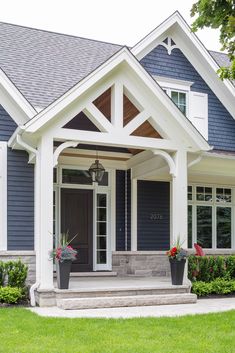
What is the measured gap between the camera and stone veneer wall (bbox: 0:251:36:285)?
34.1ft

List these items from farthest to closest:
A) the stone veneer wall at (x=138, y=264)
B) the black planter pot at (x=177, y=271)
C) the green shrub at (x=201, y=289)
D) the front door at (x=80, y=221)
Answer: the stone veneer wall at (x=138, y=264), the front door at (x=80, y=221), the green shrub at (x=201, y=289), the black planter pot at (x=177, y=271)

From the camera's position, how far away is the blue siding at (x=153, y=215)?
1294cm

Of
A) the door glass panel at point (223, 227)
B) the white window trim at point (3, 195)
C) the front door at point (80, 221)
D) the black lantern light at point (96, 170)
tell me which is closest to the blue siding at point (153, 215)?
the front door at point (80, 221)

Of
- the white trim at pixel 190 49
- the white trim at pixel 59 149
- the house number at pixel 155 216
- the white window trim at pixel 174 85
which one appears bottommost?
the house number at pixel 155 216

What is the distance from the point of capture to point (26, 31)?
46.9ft

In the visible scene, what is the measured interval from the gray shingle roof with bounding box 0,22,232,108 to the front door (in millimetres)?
2587

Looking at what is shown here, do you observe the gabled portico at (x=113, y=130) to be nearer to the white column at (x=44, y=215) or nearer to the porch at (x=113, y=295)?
the white column at (x=44, y=215)

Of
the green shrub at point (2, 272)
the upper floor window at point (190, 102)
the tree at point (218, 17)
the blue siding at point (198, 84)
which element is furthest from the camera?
the upper floor window at point (190, 102)

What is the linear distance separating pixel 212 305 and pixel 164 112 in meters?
3.98

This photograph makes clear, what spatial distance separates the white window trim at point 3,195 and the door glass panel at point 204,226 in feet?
19.0

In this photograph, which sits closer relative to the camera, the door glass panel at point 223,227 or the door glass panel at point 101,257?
the door glass panel at point 101,257

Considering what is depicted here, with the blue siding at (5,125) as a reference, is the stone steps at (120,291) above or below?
below

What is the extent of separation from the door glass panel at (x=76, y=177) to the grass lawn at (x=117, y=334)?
4.82 meters

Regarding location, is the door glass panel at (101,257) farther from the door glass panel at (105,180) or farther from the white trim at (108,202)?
the door glass panel at (105,180)
